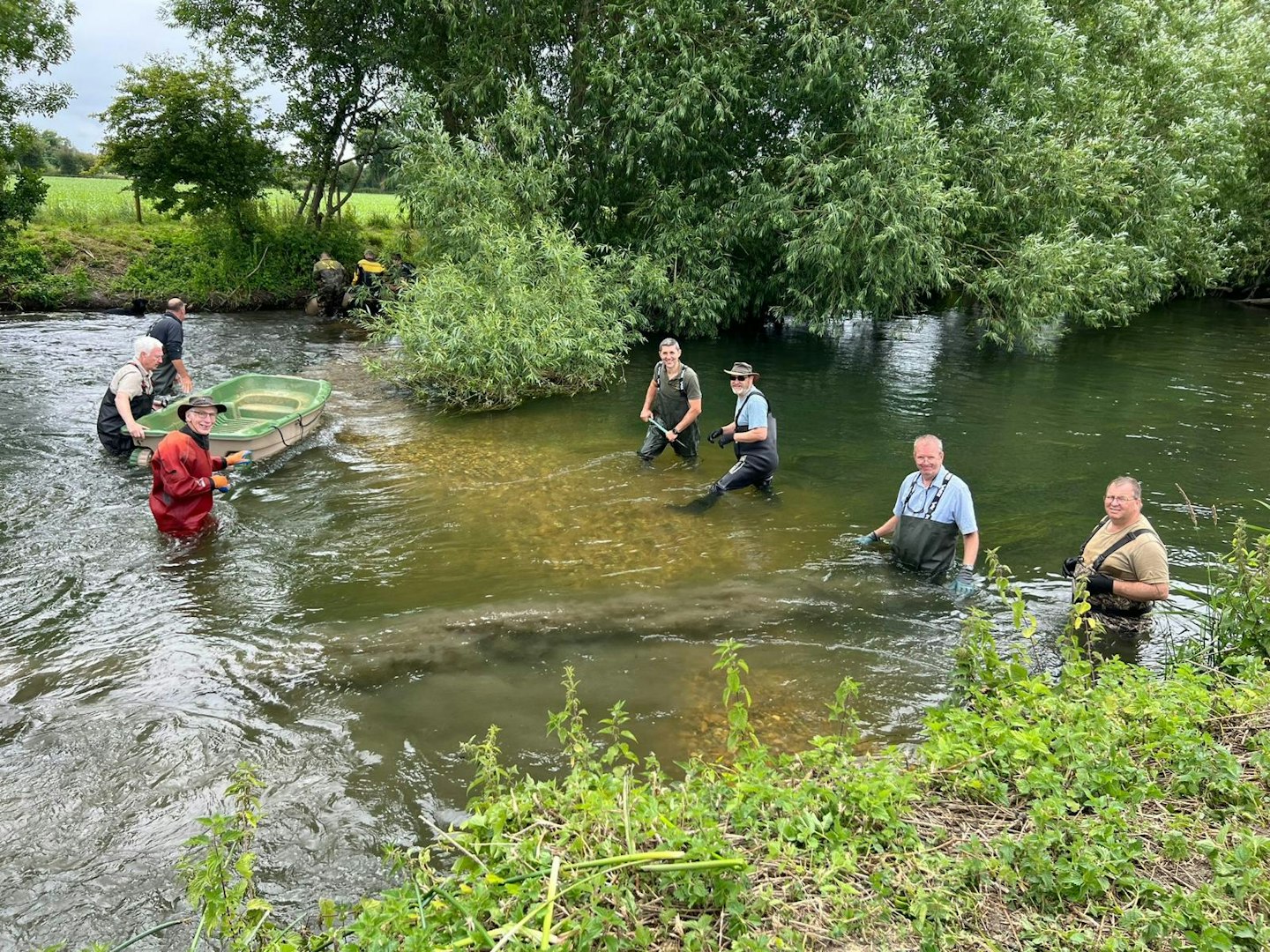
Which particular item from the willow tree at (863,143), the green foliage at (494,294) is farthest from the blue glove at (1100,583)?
the willow tree at (863,143)

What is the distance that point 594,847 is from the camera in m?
3.78

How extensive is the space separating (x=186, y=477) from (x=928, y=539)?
7.26m

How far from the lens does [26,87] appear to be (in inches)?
837

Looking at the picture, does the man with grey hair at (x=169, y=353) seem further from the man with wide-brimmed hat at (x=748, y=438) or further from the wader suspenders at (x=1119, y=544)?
the wader suspenders at (x=1119, y=544)

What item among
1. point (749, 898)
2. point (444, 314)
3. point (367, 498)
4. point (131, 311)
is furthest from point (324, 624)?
point (131, 311)

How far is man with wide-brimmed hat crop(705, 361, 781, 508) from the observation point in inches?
395

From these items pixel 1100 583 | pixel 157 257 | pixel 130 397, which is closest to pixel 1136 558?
pixel 1100 583

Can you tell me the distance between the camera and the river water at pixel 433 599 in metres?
5.17

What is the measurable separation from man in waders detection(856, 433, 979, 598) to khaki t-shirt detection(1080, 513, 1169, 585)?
104 cm

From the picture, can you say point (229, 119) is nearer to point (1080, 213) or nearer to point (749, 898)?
point (1080, 213)

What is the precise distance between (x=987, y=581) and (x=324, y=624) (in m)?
6.21

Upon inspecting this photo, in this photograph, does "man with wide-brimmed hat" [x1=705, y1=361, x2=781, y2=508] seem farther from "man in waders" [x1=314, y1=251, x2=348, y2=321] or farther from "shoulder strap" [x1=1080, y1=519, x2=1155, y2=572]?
"man in waders" [x1=314, y1=251, x2=348, y2=321]

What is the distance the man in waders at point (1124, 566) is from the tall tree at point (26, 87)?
24725 mm

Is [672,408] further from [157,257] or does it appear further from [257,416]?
[157,257]
